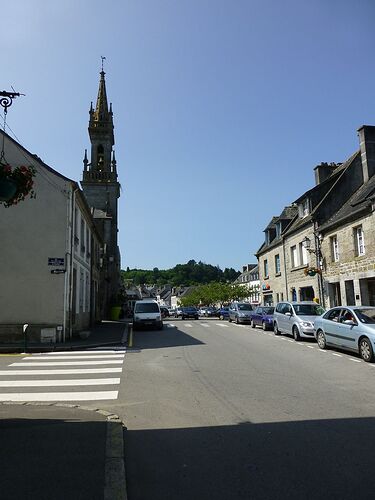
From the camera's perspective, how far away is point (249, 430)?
5.46 metres

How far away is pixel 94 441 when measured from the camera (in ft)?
15.7

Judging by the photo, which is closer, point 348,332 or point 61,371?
point 61,371

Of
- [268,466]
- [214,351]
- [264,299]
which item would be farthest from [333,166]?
[268,466]

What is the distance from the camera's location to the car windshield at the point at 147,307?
25.6 meters

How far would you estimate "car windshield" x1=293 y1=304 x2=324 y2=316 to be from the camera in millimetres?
17859

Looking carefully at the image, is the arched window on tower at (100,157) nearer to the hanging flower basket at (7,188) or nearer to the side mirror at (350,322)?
the side mirror at (350,322)

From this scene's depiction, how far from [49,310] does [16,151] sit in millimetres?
6992

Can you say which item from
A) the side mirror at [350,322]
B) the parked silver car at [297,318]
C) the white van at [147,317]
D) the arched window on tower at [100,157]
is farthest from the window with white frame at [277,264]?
the arched window on tower at [100,157]

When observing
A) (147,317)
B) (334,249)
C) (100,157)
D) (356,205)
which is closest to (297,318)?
(334,249)

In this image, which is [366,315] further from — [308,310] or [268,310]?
[268,310]

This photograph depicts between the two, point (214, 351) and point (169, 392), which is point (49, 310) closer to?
point (214, 351)

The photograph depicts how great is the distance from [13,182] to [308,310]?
594 inches

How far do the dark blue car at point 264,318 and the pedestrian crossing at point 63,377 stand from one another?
37.8 feet

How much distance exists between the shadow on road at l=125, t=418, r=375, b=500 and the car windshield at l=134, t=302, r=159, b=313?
20.2 m
